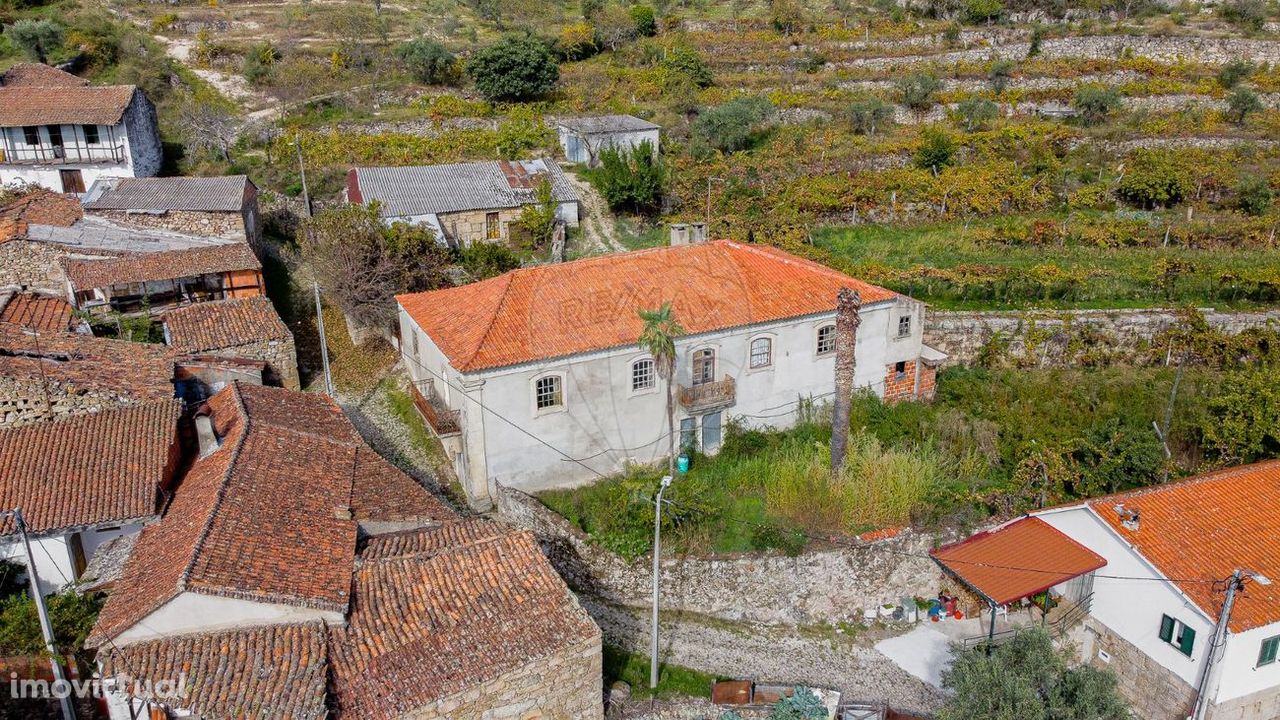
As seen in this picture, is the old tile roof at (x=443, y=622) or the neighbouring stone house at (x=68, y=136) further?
the neighbouring stone house at (x=68, y=136)

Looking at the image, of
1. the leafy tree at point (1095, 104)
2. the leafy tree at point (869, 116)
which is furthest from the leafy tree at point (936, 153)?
the leafy tree at point (1095, 104)

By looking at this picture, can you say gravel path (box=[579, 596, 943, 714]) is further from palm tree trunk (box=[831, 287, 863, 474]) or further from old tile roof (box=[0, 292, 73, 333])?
old tile roof (box=[0, 292, 73, 333])

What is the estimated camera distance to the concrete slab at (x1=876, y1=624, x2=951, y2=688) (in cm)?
1966

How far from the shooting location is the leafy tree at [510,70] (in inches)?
1895

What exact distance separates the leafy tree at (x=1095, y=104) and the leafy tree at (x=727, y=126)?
62.0ft

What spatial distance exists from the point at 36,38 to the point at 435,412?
43.4 m

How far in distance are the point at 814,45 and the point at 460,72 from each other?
79.0 feet

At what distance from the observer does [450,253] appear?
32.7 m

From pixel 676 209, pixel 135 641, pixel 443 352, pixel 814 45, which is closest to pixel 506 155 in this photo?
pixel 676 209

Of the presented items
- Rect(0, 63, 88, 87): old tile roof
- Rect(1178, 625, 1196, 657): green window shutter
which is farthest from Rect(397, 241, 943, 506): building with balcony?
Rect(0, 63, 88, 87): old tile roof

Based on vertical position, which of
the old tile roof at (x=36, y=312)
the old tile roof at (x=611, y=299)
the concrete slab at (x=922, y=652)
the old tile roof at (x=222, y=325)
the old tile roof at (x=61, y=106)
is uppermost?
the old tile roof at (x=61, y=106)

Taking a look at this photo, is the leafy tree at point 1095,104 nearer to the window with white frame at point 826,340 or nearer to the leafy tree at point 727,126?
the leafy tree at point 727,126

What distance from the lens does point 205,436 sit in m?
20.5

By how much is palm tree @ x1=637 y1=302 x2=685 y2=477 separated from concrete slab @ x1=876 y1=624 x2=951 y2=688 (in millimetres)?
6905
